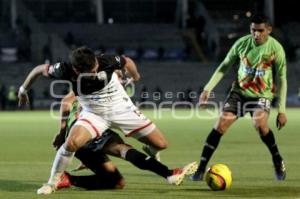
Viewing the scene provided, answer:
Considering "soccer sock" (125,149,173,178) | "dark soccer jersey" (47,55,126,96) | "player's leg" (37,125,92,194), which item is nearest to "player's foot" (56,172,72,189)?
→ "player's leg" (37,125,92,194)

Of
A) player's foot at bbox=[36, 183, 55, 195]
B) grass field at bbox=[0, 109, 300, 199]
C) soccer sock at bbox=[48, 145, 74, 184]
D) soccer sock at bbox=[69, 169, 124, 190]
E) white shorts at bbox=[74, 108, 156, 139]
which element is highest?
white shorts at bbox=[74, 108, 156, 139]

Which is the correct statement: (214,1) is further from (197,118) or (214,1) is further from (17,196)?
(17,196)

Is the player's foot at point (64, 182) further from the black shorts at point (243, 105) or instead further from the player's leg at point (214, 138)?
the black shorts at point (243, 105)

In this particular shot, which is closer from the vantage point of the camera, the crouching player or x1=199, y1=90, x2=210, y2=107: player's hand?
the crouching player

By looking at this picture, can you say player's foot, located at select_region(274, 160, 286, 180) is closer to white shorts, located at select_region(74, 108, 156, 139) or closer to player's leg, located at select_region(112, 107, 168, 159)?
player's leg, located at select_region(112, 107, 168, 159)

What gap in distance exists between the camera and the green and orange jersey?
11.2 m

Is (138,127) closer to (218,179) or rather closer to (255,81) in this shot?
(218,179)

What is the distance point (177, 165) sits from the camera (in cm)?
1342

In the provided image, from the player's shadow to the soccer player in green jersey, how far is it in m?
2.11

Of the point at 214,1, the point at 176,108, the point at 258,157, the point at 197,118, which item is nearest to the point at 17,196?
the point at 258,157

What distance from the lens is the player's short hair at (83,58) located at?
9.40m

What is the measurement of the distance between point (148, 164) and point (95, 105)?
2.91 ft

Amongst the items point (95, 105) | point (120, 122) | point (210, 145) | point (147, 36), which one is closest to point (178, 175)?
point (120, 122)

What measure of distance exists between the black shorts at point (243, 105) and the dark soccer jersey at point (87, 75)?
2104 mm
